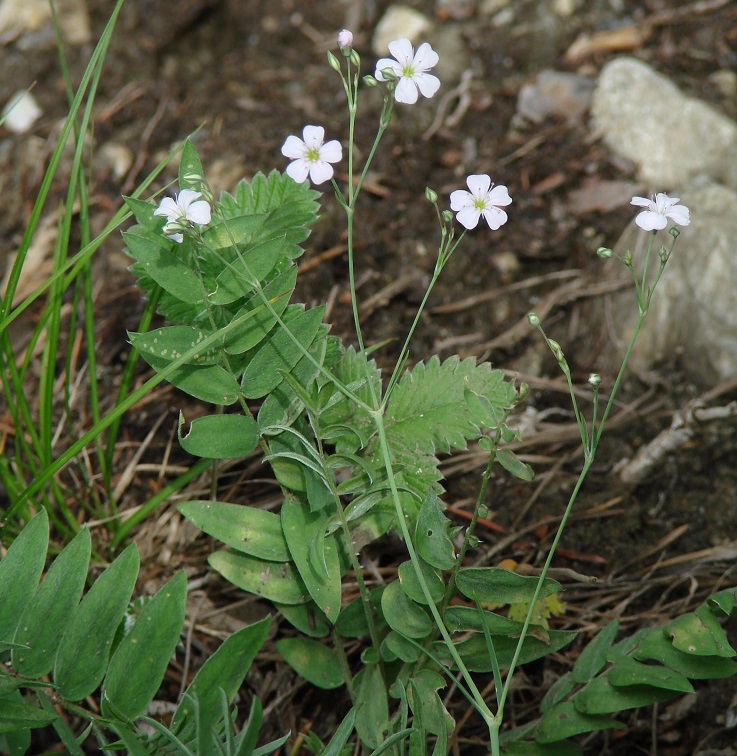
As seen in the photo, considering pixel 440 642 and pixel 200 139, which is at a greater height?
pixel 200 139

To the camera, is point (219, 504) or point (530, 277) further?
point (530, 277)

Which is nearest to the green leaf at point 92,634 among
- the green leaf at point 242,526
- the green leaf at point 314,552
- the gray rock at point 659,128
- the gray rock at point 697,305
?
the green leaf at point 242,526

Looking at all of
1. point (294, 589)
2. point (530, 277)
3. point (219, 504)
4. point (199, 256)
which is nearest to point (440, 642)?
point (294, 589)

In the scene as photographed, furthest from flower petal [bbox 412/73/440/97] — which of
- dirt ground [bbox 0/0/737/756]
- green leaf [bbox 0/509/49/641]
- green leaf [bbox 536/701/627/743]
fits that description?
green leaf [bbox 536/701/627/743]

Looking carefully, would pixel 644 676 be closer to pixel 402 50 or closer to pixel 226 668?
pixel 226 668

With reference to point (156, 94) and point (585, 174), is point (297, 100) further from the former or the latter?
point (585, 174)

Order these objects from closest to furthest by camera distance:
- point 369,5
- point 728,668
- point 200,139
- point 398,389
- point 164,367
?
point 728,668 → point 164,367 → point 398,389 → point 200,139 → point 369,5

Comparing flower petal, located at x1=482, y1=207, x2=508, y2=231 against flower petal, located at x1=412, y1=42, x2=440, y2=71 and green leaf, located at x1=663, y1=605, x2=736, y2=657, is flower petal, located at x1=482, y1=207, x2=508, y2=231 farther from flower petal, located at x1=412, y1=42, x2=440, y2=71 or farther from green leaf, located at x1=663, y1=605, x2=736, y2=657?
green leaf, located at x1=663, y1=605, x2=736, y2=657

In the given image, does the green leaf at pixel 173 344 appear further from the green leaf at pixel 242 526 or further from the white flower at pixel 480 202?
the white flower at pixel 480 202
